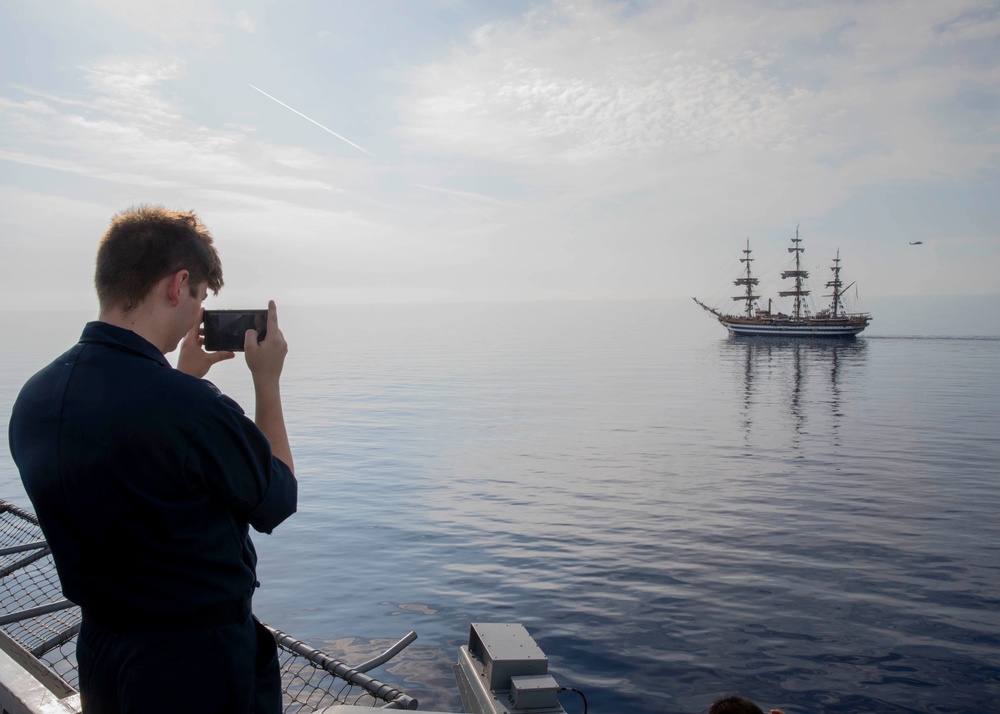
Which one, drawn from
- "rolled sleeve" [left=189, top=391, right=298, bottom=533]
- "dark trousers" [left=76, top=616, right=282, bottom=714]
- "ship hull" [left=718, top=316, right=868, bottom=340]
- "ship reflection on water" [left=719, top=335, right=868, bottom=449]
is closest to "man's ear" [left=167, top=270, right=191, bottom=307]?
"rolled sleeve" [left=189, top=391, right=298, bottom=533]

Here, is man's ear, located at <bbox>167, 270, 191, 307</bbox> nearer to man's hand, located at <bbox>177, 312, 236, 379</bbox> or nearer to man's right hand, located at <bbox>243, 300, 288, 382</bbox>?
man's right hand, located at <bbox>243, 300, 288, 382</bbox>

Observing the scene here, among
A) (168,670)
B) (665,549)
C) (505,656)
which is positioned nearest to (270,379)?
(168,670)

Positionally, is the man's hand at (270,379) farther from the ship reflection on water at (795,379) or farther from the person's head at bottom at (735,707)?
the ship reflection on water at (795,379)

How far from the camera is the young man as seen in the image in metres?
2.08

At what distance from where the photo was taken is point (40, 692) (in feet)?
11.7

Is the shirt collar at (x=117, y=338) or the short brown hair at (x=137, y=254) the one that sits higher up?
the short brown hair at (x=137, y=254)

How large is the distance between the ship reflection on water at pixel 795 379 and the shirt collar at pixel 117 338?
29963 millimetres

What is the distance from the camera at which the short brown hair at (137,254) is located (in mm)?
2297

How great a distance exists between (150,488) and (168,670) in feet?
1.89

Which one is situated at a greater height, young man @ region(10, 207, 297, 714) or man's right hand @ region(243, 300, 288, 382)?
man's right hand @ region(243, 300, 288, 382)

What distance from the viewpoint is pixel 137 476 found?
6.83ft

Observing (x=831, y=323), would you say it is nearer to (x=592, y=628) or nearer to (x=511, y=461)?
(x=511, y=461)

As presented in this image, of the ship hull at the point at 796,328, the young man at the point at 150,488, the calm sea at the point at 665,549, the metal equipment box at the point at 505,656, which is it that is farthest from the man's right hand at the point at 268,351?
the ship hull at the point at 796,328

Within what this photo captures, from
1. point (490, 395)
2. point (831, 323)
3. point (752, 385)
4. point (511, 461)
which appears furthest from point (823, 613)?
point (831, 323)
